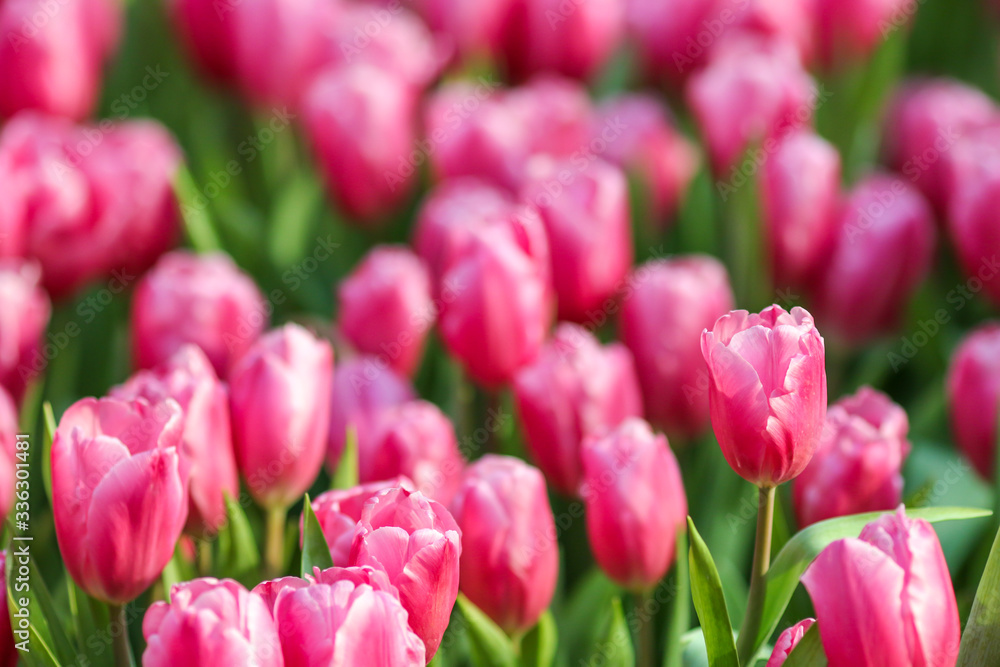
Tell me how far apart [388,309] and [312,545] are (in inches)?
13.8

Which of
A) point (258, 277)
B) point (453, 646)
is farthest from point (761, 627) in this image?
point (258, 277)

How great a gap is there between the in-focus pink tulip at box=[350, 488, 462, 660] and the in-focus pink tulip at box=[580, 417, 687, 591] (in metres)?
0.15

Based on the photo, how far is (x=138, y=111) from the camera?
56.8 inches

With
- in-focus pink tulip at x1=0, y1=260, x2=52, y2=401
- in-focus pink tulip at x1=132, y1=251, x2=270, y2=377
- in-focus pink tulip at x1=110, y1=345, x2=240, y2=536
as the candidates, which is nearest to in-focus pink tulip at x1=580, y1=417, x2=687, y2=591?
in-focus pink tulip at x1=110, y1=345, x2=240, y2=536

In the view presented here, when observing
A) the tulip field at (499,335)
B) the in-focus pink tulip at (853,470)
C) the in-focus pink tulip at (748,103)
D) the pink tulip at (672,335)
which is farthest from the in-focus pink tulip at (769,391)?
the in-focus pink tulip at (748,103)

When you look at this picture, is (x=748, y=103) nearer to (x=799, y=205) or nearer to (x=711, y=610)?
(x=799, y=205)

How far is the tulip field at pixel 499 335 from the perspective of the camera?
55 centimetres

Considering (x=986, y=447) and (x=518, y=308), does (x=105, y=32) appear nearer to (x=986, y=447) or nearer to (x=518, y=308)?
(x=518, y=308)

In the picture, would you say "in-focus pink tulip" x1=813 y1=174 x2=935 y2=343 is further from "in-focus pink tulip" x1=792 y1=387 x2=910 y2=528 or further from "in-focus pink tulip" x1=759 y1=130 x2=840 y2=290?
"in-focus pink tulip" x1=792 y1=387 x2=910 y2=528

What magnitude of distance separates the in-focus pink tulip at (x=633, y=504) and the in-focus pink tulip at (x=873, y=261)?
0.40m

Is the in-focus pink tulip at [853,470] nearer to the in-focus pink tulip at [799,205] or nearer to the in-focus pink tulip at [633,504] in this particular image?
the in-focus pink tulip at [633,504]

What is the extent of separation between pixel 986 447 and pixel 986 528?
60mm

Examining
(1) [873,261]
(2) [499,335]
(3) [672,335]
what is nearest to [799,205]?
(1) [873,261]

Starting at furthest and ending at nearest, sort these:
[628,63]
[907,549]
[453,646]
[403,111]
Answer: [628,63] → [403,111] → [453,646] → [907,549]
